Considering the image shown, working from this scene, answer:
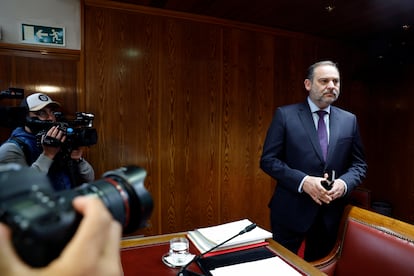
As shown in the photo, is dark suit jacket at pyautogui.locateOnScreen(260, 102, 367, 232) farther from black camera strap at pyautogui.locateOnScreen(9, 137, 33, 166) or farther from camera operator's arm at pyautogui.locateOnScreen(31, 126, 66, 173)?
black camera strap at pyautogui.locateOnScreen(9, 137, 33, 166)

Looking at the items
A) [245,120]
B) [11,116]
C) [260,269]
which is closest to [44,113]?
[11,116]

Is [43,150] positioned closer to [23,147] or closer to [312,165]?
[23,147]

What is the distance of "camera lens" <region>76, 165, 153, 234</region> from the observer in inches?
19.1

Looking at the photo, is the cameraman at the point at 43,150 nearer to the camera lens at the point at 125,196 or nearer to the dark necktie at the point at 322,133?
the camera lens at the point at 125,196

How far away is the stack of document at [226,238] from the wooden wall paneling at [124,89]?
63.5 inches

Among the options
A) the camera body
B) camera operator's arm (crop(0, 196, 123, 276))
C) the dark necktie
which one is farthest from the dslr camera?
the dark necktie

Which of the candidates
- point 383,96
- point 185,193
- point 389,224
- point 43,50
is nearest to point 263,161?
point 389,224

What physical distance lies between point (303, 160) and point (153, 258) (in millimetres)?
1104

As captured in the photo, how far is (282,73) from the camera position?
331cm

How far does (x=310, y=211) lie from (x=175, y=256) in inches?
38.1

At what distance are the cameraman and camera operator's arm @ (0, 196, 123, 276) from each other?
4.66 ft

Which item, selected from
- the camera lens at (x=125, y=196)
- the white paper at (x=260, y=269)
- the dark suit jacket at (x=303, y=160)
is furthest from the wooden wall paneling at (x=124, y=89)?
the camera lens at (x=125, y=196)

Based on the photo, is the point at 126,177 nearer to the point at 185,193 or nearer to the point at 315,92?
the point at 315,92

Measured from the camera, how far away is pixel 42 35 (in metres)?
2.38
